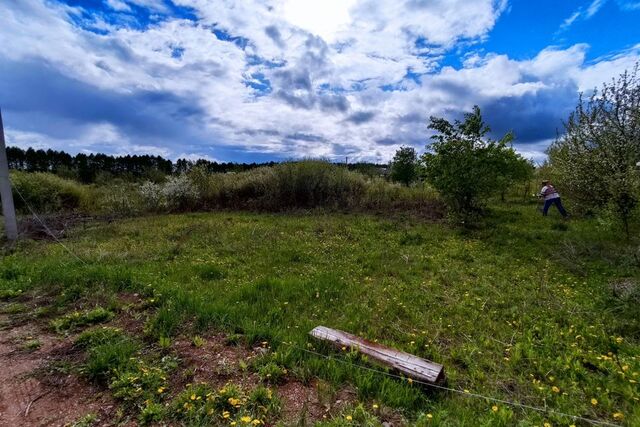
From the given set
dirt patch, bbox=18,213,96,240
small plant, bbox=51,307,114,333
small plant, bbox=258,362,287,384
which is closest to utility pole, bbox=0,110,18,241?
dirt patch, bbox=18,213,96,240

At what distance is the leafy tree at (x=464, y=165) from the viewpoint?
11.4 m

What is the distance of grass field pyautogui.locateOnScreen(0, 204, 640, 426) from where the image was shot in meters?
3.19

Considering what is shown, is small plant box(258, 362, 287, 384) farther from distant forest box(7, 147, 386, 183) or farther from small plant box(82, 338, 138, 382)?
distant forest box(7, 147, 386, 183)

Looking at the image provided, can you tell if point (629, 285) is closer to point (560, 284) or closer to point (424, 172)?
point (560, 284)

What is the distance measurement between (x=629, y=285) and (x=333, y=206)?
11119mm

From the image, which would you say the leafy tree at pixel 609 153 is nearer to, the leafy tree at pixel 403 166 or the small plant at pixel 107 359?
the small plant at pixel 107 359

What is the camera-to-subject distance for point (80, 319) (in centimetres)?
427

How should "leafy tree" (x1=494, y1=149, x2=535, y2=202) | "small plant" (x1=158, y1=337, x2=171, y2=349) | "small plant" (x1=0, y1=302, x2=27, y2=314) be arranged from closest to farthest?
"small plant" (x1=158, y1=337, x2=171, y2=349)
"small plant" (x1=0, y1=302, x2=27, y2=314)
"leafy tree" (x1=494, y1=149, x2=535, y2=202)

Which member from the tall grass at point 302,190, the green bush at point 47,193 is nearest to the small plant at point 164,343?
the tall grass at point 302,190

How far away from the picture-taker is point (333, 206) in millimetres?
15672

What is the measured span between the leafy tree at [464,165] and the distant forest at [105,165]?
777cm

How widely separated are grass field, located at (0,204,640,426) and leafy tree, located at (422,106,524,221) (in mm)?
2130

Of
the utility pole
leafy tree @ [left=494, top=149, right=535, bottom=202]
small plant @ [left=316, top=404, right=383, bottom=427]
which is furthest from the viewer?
leafy tree @ [left=494, top=149, right=535, bottom=202]

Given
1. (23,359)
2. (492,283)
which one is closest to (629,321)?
(492,283)
